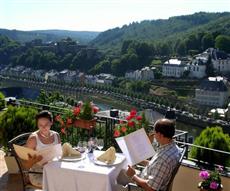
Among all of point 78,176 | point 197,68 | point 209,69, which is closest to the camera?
point 78,176

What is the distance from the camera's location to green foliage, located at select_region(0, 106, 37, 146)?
207 inches

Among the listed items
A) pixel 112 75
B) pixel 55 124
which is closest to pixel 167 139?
pixel 55 124

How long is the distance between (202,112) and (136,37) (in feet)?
315

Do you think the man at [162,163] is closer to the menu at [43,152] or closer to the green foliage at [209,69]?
the menu at [43,152]

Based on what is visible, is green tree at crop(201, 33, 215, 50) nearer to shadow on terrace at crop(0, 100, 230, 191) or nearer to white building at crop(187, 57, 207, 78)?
white building at crop(187, 57, 207, 78)

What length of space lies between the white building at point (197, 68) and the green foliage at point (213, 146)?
74.2 metres

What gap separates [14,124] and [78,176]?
7.48ft

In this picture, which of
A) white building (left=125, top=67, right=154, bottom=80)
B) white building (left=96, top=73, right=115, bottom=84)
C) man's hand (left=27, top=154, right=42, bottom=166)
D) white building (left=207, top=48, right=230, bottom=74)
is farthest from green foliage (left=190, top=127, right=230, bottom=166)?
white building (left=96, top=73, right=115, bottom=84)

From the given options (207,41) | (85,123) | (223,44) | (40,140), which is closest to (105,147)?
(85,123)

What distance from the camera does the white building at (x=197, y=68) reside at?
77375mm

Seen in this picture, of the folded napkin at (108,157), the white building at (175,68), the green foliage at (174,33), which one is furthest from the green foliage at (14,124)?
the green foliage at (174,33)

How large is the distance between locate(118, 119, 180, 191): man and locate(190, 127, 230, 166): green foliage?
118 centimetres

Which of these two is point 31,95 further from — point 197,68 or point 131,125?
point 131,125

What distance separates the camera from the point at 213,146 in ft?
13.9
